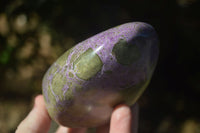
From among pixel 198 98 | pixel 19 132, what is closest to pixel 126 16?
pixel 198 98

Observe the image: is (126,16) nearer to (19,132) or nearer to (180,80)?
(180,80)

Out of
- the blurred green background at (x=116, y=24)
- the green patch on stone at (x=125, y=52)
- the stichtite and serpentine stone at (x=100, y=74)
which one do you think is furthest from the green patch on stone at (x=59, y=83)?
the blurred green background at (x=116, y=24)

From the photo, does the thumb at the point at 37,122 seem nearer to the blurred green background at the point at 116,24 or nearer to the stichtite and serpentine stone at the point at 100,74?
the stichtite and serpentine stone at the point at 100,74

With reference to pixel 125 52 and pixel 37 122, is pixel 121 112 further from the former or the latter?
pixel 37 122

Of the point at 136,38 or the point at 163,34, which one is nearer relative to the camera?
the point at 136,38

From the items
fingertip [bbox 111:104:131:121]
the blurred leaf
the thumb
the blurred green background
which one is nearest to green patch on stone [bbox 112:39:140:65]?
fingertip [bbox 111:104:131:121]

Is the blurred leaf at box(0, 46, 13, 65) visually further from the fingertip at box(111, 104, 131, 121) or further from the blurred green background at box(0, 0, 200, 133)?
the fingertip at box(111, 104, 131, 121)
